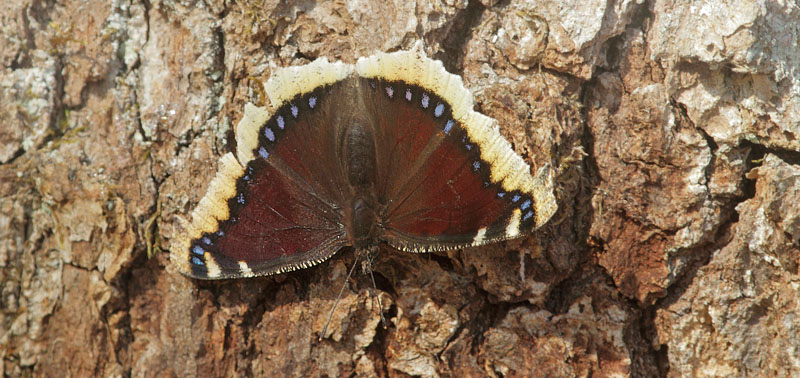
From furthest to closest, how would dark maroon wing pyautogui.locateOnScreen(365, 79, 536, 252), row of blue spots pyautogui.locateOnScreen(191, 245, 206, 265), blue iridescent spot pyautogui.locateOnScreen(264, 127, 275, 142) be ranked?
blue iridescent spot pyautogui.locateOnScreen(264, 127, 275, 142)
row of blue spots pyautogui.locateOnScreen(191, 245, 206, 265)
dark maroon wing pyautogui.locateOnScreen(365, 79, 536, 252)

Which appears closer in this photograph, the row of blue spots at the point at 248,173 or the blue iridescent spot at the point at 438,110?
the blue iridescent spot at the point at 438,110

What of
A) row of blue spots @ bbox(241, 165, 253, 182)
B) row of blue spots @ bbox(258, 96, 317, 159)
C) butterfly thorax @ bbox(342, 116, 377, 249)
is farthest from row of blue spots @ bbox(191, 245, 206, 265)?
butterfly thorax @ bbox(342, 116, 377, 249)

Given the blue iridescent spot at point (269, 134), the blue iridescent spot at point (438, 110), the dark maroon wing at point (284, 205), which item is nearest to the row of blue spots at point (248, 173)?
the dark maroon wing at point (284, 205)

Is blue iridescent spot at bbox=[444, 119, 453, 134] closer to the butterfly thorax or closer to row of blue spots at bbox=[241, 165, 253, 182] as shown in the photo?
the butterfly thorax

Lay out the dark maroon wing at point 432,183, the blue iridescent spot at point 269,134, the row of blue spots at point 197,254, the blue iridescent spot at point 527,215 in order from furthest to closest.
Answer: the blue iridescent spot at point 269,134 < the row of blue spots at point 197,254 < the dark maroon wing at point 432,183 < the blue iridescent spot at point 527,215

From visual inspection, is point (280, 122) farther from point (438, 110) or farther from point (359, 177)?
point (438, 110)

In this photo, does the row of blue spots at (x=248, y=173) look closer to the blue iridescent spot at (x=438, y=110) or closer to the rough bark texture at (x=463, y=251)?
the rough bark texture at (x=463, y=251)

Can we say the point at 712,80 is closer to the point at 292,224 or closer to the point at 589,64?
the point at 589,64
